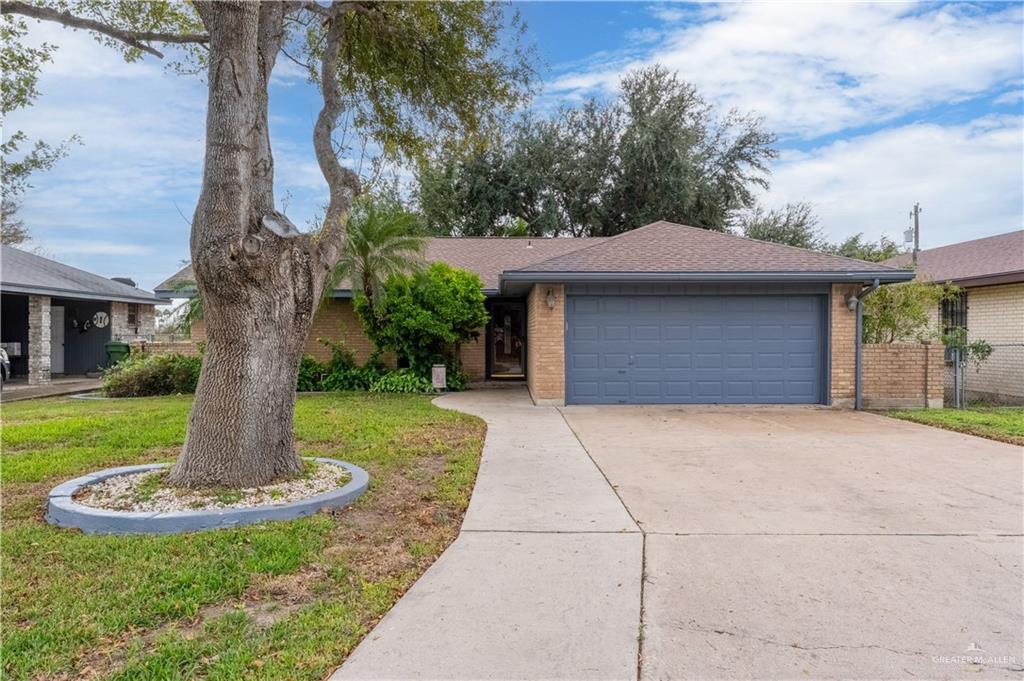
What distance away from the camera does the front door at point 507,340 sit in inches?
599

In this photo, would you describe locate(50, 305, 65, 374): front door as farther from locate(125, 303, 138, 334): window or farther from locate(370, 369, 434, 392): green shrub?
locate(370, 369, 434, 392): green shrub

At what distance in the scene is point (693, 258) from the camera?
10.8m

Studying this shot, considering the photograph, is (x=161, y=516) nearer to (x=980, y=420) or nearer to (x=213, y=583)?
(x=213, y=583)

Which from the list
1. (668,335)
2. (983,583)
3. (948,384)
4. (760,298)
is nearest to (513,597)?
(983,583)

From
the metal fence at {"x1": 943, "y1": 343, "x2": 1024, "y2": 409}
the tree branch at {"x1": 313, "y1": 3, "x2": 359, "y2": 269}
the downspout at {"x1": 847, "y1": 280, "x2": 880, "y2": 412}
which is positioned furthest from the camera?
the metal fence at {"x1": 943, "y1": 343, "x2": 1024, "y2": 409}

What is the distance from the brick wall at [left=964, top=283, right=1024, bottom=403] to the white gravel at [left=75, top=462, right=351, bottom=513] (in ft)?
46.1

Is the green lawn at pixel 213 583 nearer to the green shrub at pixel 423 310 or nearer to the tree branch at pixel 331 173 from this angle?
the tree branch at pixel 331 173

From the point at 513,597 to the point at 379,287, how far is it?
392 inches

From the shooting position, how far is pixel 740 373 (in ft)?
35.7

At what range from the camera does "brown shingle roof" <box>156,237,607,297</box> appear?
1436 cm

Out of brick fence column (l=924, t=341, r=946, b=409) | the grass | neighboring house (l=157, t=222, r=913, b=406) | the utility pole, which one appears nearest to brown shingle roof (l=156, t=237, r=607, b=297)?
neighboring house (l=157, t=222, r=913, b=406)

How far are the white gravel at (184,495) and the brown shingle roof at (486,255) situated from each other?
925cm

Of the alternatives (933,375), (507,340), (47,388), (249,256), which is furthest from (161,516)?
(47,388)

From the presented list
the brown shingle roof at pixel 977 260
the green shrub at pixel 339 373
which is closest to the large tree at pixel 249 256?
the green shrub at pixel 339 373
